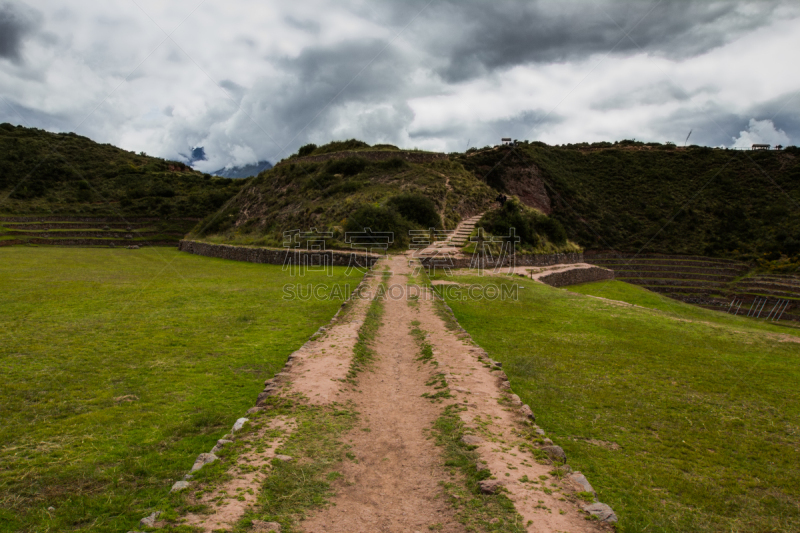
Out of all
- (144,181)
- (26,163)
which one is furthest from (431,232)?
(26,163)

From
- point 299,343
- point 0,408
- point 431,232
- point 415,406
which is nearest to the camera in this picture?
point 0,408

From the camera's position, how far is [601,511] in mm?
3449

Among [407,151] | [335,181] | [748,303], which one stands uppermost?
[407,151]

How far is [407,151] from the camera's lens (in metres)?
38.8

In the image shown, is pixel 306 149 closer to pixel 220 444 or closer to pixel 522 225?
pixel 522 225

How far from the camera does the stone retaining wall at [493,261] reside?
840 inches

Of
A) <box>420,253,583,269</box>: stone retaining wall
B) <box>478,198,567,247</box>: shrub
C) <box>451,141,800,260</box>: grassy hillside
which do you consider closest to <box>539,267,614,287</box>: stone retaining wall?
<box>420,253,583,269</box>: stone retaining wall

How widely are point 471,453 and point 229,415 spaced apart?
11.0ft

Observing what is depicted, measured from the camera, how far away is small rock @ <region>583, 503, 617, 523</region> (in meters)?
3.37

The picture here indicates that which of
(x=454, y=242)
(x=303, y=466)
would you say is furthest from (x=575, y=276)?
(x=303, y=466)

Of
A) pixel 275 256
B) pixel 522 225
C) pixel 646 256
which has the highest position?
pixel 522 225

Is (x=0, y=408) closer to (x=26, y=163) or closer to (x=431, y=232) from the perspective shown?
(x=431, y=232)

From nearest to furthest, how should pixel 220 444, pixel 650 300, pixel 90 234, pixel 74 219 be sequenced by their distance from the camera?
pixel 220 444 < pixel 650 300 < pixel 90 234 < pixel 74 219

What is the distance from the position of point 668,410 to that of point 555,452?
2.85 metres
